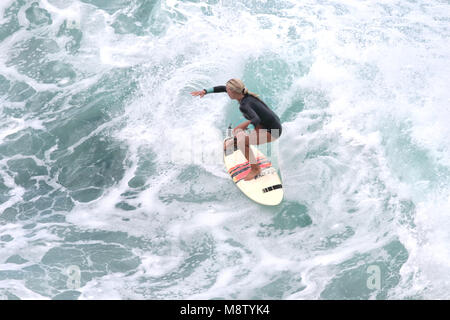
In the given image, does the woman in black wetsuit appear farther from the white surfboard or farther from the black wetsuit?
the white surfboard

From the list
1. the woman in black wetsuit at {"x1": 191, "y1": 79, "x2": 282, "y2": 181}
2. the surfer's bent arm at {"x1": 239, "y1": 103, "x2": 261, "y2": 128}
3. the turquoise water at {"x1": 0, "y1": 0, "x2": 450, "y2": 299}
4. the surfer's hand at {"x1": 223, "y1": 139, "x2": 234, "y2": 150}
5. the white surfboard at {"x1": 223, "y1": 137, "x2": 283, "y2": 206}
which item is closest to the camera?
the surfer's bent arm at {"x1": 239, "y1": 103, "x2": 261, "y2": 128}

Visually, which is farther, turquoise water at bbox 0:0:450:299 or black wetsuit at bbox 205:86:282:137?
turquoise water at bbox 0:0:450:299

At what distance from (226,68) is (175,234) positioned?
A: 3.88 meters

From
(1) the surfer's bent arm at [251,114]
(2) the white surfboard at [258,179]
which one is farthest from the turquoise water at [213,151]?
(1) the surfer's bent arm at [251,114]

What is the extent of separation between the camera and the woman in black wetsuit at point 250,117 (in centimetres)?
591

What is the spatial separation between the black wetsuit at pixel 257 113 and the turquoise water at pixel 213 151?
1.32 m

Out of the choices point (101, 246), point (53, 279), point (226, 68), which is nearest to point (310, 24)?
point (226, 68)

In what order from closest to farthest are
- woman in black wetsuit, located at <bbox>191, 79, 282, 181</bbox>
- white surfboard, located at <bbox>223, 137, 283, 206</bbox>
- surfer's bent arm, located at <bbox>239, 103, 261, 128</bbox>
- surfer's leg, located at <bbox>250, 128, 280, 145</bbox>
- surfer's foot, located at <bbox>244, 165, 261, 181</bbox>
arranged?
1. surfer's bent arm, located at <bbox>239, 103, 261, 128</bbox>
2. woman in black wetsuit, located at <bbox>191, 79, 282, 181</bbox>
3. surfer's leg, located at <bbox>250, 128, 280, 145</bbox>
4. white surfboard, located at <bbox>223, 137, 283, 206</bbox>
5. surfer's foot, located at <bbox>244, 165, 261, 181</bbox>

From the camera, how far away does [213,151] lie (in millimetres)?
7773

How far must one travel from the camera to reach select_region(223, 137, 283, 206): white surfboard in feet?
22.3

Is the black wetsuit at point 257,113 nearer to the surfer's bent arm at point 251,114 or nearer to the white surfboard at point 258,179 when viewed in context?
the surfer's bent arm at point 251,114

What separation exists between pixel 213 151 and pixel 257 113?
188 centimetres

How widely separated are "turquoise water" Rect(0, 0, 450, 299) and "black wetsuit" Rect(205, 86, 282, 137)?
1325 millimetres

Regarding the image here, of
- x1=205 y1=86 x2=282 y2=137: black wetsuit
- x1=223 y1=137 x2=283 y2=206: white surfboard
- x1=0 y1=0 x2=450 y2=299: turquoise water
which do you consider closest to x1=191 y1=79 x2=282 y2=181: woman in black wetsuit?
x1=205 y1=86 x2=282 y2=137: black wetsuit
